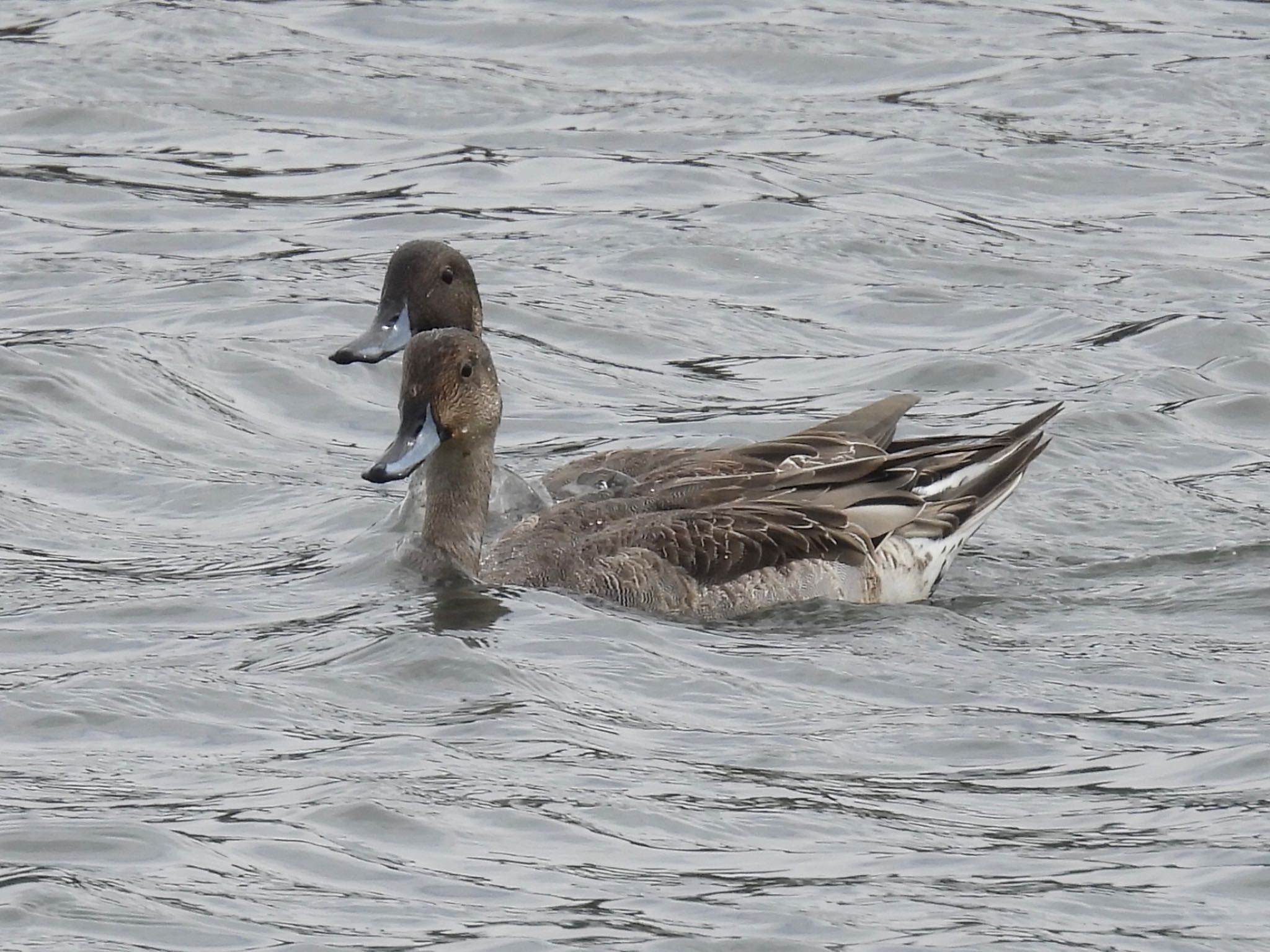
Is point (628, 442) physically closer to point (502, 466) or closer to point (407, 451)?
point (502, 466)

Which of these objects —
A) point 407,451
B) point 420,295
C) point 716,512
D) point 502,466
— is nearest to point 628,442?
point 502,466

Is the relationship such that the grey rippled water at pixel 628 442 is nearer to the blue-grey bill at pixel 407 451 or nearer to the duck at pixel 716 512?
the duck at pixel 716 512

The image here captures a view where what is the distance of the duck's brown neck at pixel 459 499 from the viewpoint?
415 inches

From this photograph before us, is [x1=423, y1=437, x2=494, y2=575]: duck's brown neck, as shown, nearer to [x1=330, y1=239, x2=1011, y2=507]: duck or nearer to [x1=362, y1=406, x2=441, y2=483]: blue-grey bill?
[x1=362, y1=406, x2=441, y2=483]: blue-grey bill

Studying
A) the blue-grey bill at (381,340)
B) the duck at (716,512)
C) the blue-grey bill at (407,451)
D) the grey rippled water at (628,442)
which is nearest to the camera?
the grey rippled water at (628,442)

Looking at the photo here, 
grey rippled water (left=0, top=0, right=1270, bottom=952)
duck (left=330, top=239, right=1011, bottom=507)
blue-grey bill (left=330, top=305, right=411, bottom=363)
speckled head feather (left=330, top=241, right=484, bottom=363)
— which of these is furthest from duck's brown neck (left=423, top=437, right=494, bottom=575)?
speckled head feather (left=330, top=241, right=484, bottom=363)

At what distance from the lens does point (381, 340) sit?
37.8 ft

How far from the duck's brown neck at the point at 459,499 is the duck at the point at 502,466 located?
40 centimetres

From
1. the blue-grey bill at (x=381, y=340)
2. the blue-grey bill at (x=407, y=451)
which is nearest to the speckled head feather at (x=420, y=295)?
the blue-grey bill at (x=381, y=340)

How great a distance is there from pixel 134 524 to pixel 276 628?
1.79m

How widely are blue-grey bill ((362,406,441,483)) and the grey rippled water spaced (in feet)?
1.70

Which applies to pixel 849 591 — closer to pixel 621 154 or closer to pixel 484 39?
pixel 621 154

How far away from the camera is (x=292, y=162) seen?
16797 mm

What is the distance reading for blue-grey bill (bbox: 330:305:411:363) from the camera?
1140cm
